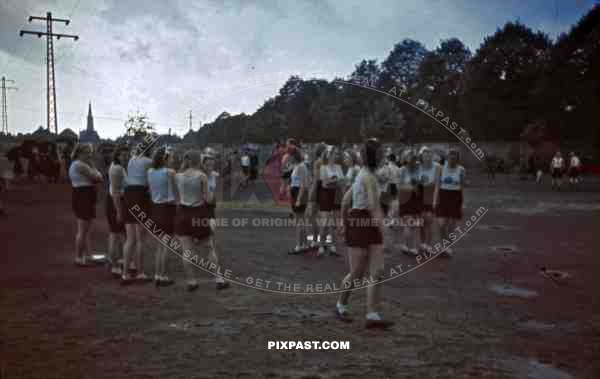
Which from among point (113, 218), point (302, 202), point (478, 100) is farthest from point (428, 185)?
point (478, 100)

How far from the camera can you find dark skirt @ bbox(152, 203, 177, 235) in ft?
25.1

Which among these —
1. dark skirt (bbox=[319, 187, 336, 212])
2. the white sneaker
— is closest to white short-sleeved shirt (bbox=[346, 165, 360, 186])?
dark skirt (bbox=[319, 187, 336, 212])

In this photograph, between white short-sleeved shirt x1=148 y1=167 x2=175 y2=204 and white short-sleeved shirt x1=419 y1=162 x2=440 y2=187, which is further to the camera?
white short-sleeved shirt x1=419 y1=162 x2=440 y2=187

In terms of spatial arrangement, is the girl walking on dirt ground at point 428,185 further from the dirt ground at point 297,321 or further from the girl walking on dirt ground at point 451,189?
the dirt ground at point 297,321

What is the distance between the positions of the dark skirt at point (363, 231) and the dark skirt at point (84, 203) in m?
4.67

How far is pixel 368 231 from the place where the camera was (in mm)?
5949

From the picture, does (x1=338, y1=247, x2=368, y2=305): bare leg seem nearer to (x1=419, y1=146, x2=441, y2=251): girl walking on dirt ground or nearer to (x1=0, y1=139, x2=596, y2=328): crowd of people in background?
(x1=0, y1=139, x2=596, y2=328): crowd of people in background

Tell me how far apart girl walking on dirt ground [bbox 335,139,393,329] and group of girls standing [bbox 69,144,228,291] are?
233 cm

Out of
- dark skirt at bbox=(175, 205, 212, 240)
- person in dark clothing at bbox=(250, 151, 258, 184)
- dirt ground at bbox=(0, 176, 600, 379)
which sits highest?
person in dark clothing at bbox=(250, 151, 258, 184)

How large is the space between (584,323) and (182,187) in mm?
5281

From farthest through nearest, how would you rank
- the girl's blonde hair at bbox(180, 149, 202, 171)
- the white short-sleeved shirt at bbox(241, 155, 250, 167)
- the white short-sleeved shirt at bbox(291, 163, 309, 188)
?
the white short-sleeved shirt at bbox(241, 155, 250, 167), the white short-sleeved shirt at bbox(291, 163, 309, 188), the girl's blonde hair at bbox(180, 149, 202, 171)

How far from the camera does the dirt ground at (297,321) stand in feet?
15.9

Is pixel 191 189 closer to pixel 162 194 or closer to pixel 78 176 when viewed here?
pixel 162 194

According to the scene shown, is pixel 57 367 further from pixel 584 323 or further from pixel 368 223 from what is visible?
pixel 584 323
